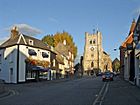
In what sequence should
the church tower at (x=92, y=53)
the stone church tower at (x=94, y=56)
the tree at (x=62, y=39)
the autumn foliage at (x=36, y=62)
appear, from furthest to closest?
the stone church tower at (x=94, y=56), the church tower at (x=92, y=53), the tree at (x=62, y=39), the autumn foliage at (x=36, y=62)

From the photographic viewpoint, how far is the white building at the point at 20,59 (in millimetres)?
50719

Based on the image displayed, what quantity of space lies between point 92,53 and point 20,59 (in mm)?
91898

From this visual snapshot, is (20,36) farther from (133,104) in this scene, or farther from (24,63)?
(133,104)

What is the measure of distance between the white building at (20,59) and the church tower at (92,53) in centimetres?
8156

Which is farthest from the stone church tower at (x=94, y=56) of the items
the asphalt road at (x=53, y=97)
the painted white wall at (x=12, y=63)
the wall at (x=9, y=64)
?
the asphalt road at (x=53, y=97)

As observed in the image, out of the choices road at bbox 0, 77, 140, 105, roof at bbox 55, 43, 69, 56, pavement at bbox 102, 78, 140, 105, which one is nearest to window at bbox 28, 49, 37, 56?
road at bbox 0, 77, 140, 105

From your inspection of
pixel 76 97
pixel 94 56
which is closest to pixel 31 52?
pixel 76 97

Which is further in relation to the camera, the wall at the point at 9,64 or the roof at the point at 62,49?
the roof at the point at 62,49

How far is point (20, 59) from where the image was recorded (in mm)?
51031

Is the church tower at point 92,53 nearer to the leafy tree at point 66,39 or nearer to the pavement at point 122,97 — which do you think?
the leafy tree at point 66,39

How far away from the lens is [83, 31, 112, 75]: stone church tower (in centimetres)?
13850

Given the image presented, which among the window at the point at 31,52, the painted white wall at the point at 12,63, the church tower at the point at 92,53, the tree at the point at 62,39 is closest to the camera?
the painted white wall at the point at 12,63

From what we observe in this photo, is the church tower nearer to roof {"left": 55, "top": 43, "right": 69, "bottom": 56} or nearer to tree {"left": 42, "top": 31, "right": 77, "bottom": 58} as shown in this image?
tree {"left": 42, "top": 31, "right": 77, "bottom": 58}

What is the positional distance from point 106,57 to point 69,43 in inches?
1539
